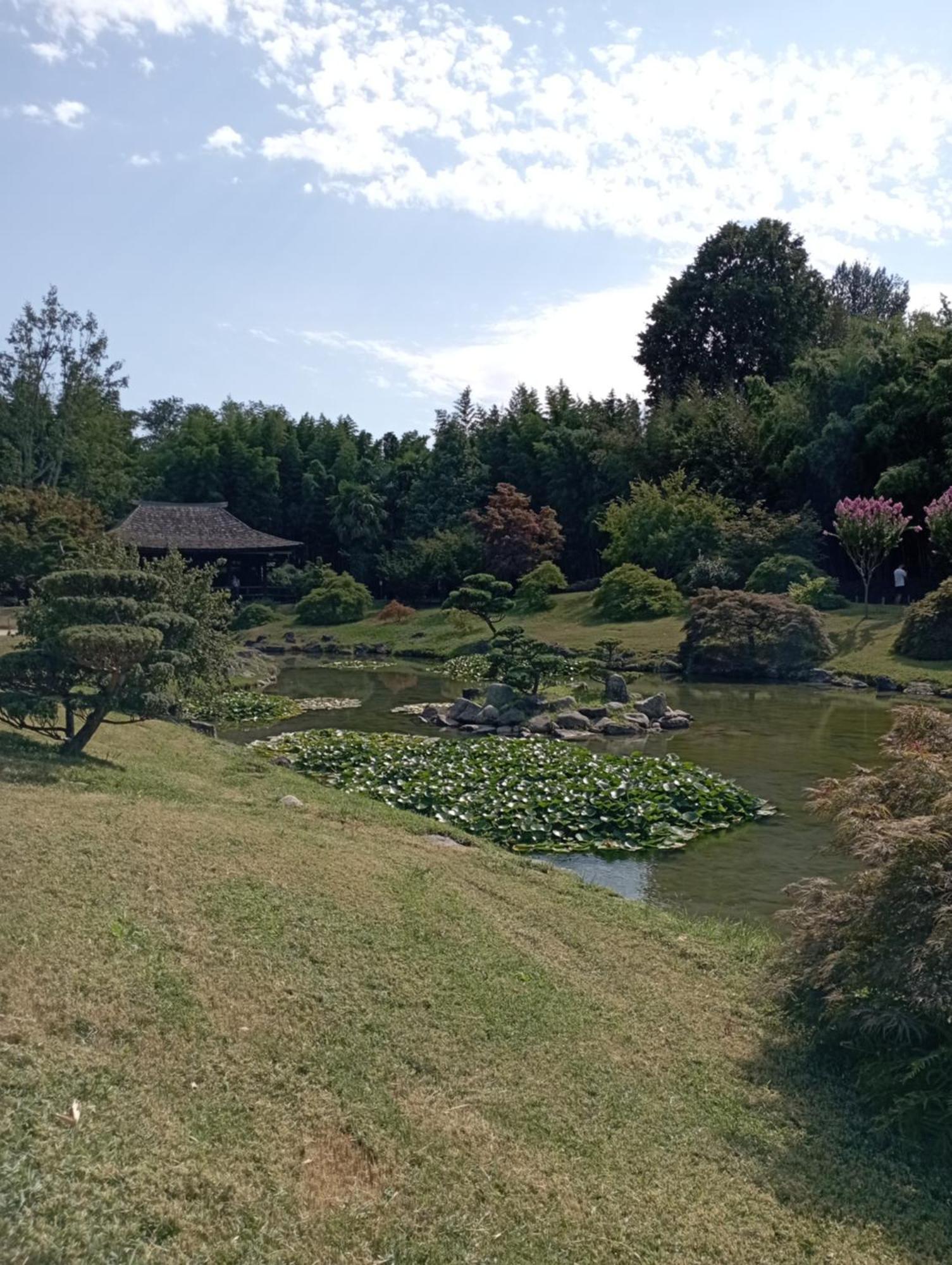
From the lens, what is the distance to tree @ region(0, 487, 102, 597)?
28.2m

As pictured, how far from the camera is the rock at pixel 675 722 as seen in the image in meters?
19.1

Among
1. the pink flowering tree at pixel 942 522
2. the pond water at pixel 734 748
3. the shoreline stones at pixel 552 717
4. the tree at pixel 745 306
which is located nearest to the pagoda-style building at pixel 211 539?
the pond water at pixel 734 748

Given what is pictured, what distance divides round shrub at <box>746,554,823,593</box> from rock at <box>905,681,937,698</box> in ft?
26.6

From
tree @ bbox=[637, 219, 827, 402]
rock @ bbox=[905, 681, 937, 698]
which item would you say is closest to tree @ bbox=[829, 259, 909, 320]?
tree @ bbox=[637, 219, 827, 402]

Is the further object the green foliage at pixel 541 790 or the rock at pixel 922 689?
the rock at pixel 922 689

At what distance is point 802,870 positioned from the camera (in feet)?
33.2

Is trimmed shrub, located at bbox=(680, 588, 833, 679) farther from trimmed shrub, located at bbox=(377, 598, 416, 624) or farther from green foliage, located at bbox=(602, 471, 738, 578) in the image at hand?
trimmed shrub, located at bbox=(377, 598, 416, 624)

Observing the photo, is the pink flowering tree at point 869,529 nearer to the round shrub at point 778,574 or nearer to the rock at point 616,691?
the round shrub at point 778,574

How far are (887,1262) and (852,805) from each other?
2.47 m

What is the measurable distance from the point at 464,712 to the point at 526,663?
7.55 feet

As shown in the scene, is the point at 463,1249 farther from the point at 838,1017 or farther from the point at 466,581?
the point at 466,581

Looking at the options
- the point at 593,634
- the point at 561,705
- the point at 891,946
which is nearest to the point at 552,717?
the point at 561,705

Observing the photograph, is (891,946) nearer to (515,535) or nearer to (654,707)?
(654,707)

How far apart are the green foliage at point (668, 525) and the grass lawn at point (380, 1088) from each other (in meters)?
29.5
